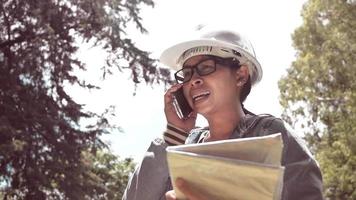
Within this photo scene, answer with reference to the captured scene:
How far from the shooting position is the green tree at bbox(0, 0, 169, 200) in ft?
41.2

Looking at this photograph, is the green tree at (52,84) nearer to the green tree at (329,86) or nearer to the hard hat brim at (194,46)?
the green tree at (329,86)

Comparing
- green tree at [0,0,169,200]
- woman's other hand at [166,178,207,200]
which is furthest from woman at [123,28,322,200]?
green tree at [0,0,169,200]

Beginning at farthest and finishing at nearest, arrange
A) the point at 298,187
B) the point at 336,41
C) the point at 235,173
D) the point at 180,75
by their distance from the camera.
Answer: the point at 336,41
the point at 180,75
the point at 298,187
the point at 235,173

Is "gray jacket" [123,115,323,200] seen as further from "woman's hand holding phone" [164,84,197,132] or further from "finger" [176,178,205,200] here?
"finger" [176,178,205,200]

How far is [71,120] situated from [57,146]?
0.83m

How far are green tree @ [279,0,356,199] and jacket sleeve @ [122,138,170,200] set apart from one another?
11.8m

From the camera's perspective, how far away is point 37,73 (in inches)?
524

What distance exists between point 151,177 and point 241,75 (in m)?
0.44

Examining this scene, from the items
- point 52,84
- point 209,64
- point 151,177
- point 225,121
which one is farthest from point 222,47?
point 52,84

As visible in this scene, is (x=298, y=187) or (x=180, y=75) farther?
(x=180, y=75)

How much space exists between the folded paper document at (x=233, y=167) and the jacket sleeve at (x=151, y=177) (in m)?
0.54

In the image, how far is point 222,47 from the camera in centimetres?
177

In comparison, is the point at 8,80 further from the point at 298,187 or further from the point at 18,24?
the point at 298,187

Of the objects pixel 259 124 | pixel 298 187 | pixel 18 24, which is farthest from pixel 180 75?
pixel 18 24
